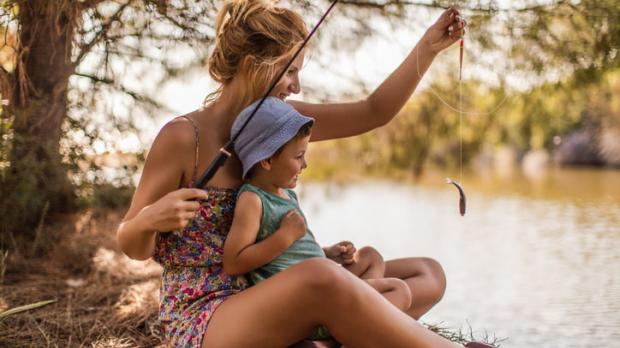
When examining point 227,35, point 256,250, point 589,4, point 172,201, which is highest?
point 589,4

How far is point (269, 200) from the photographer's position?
196 centimetres

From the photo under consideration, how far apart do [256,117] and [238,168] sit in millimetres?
175

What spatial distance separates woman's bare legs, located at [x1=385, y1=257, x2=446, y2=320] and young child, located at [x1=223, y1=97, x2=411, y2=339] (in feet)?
1.21

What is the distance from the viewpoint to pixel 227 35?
2.09 meters

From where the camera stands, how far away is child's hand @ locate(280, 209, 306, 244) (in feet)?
6.11

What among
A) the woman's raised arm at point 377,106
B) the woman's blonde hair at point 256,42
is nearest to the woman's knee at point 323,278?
the woman's blonde hair at point 256,42

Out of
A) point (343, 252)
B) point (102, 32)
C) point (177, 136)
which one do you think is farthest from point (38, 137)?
point (343, 252)

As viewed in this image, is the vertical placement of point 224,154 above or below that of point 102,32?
below

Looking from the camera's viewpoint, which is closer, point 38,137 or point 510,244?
point 38,137

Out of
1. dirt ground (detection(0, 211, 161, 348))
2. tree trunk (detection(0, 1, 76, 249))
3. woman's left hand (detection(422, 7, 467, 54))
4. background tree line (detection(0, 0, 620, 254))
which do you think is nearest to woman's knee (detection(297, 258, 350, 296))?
woman's left hand (detection(422, 7, 467, 54))

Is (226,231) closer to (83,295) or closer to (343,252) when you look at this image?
(343,252)

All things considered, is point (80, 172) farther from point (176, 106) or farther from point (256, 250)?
point (256, 250)

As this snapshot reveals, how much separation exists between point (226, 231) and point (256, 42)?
1.59 feet

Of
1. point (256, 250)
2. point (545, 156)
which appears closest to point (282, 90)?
point (256, 250)
